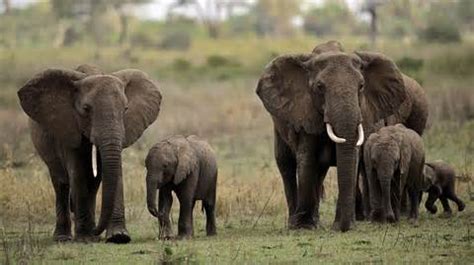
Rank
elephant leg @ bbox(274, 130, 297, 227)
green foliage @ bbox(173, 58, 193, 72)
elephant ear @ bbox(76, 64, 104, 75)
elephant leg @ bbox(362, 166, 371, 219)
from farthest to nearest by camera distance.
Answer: green foliage @ bbox(173, 58, 193, 72) < elephant leg @ bbox(362, 166, 371, 219) < elephant leg @ bbox(274, 130, 297, 227) < elephant ear @ bbox(76, 64, 104, 75)

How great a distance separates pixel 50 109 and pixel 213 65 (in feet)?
104

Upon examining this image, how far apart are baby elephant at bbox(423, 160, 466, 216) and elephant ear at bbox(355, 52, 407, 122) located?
1.59 m

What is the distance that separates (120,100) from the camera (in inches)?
503

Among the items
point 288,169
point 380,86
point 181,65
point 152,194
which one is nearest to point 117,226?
point 152,194

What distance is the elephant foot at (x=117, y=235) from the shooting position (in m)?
12.8

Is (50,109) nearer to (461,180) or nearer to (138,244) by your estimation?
(138,244)

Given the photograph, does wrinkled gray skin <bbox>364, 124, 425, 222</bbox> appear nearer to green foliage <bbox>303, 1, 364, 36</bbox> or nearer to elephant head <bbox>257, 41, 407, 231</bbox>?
elephant head <bbox>257, 41, 407, 231</bbox>

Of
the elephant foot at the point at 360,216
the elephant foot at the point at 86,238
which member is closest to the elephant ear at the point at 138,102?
the elephant foot at the point at 86,238

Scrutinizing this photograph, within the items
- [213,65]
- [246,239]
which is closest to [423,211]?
[246,239]

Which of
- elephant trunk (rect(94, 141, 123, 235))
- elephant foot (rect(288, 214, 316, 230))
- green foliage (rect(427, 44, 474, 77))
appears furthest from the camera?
green foliage (rect(427, 44, 474, 77))

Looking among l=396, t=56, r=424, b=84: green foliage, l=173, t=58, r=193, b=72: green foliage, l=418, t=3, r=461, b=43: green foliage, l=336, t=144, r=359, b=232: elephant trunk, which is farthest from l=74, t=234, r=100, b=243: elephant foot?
l=418, t=3, r=461, b=43: green foliage

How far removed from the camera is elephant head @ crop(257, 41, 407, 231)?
12.8 meters

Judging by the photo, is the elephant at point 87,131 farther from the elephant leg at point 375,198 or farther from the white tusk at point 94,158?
the elephant leg at point 375,198

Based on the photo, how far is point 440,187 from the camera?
15523 millimetres
